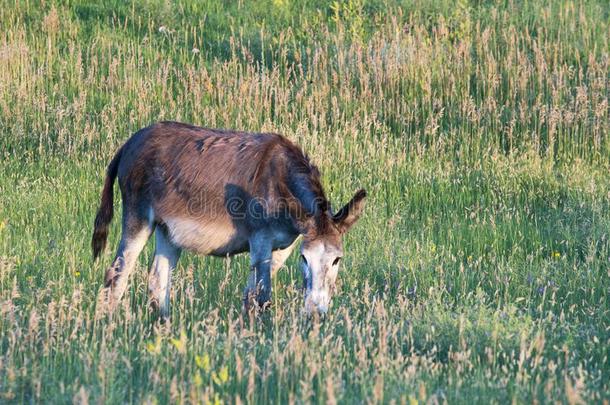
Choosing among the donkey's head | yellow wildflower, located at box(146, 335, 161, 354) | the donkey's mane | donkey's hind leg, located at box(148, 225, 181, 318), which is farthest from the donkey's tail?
yellow wildflower, located at box(146, 335, 161, 354)

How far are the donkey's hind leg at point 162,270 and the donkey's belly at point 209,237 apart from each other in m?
0.21

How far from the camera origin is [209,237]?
773cm

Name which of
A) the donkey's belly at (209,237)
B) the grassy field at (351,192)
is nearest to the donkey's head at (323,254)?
the grassy field at (351,192)

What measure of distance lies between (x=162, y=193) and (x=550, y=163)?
16.2 feet

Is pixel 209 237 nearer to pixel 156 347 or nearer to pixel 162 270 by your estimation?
pixel 162 270

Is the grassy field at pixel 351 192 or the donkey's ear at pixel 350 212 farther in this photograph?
the donkey's ear at pixel 350 212

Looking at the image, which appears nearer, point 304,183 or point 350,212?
point 350,212

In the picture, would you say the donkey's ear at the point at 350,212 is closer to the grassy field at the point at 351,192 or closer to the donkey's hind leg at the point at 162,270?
the grassy field at the point at 351,192

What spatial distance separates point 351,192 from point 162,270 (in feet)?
10.6

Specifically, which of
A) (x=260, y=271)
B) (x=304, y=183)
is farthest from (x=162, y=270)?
(x=304, y=183)

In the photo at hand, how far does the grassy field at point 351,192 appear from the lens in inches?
230

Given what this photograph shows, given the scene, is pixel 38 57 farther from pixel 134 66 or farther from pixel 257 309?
pixel 257 309

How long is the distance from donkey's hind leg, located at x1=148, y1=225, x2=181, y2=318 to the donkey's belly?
213 mm

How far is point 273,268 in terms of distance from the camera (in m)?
7.75
